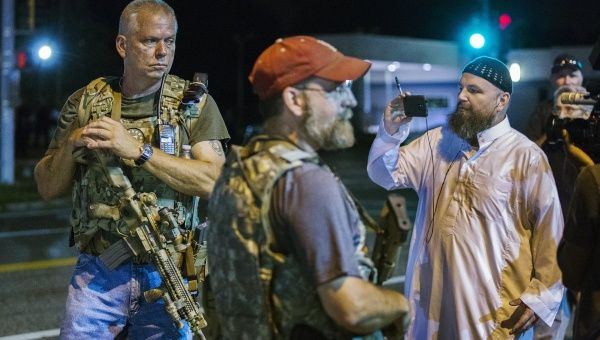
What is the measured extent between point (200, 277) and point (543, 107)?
3.96 meters

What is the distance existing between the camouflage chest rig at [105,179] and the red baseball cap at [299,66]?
1336 millimetres

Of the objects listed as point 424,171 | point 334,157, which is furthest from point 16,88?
point 334,157

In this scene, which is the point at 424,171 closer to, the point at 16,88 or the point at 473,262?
the point at 473,262

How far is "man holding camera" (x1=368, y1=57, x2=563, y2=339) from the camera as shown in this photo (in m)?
4.44

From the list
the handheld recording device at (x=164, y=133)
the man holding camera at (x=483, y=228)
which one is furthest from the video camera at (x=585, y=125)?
the handheld recording device at (x=164, y=133)

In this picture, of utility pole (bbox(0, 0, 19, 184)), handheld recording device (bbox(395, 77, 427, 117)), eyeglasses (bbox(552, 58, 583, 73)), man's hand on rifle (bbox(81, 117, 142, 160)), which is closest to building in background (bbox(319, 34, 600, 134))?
utility pole (bbox(0, 0, 19, 184))

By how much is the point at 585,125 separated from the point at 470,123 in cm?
78

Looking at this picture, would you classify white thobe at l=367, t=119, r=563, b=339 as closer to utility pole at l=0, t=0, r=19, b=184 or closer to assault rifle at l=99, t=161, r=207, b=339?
assault rifle at l=99, t=161, r=207, b=339

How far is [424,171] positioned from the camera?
190 inches

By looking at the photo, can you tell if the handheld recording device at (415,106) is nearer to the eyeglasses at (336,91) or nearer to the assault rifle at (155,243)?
the assault rifle at (155,243)

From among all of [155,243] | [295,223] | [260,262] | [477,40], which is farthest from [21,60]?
[295,223]

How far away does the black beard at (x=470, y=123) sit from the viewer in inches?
Answer: 183

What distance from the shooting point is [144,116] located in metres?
4.21

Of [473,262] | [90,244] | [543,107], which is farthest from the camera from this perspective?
[543,107]
